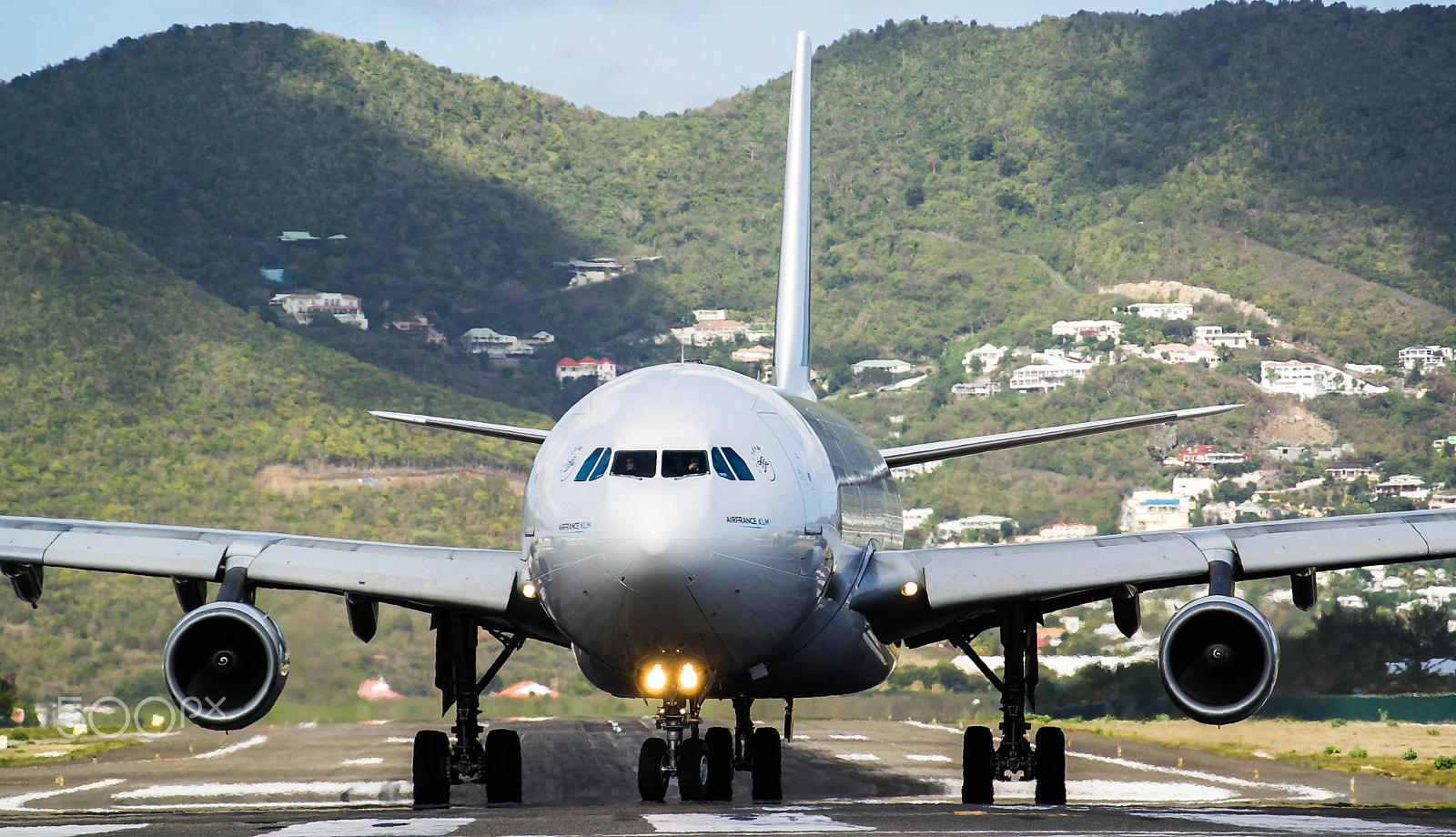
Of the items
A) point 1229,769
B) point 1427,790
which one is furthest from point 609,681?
point 1229,769

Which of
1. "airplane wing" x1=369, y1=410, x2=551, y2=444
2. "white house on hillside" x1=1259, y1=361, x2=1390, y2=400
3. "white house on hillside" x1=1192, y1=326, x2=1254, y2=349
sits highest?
"white house on hillside" x1=1192, y1=326, x2=1254, y2=349

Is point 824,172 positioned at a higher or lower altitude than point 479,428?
higher

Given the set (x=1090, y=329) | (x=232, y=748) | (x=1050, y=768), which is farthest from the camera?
(x=1090, y=329)

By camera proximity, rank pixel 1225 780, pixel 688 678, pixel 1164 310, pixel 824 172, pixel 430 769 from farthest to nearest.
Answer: pixel 824 172 → pixel 1164 310 → pixel 1225 780 → pixel 430 769 → pixel 688 678

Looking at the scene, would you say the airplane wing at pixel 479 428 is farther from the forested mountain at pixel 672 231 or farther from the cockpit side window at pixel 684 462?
the forested mountain at pixel 672 231

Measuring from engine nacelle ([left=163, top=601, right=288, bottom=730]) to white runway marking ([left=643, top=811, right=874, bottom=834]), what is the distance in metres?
4.19

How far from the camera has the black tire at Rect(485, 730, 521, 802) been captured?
1920cm

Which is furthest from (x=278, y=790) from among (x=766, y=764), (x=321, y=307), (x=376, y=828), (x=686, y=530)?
(x=321, y=307)

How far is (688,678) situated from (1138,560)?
16.2 feet

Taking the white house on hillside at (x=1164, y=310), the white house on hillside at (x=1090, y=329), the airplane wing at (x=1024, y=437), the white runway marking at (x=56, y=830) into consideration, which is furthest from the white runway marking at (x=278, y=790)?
the white house on hillside at (x=1164, y=310)

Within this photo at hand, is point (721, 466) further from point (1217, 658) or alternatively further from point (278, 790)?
point (278, 790)

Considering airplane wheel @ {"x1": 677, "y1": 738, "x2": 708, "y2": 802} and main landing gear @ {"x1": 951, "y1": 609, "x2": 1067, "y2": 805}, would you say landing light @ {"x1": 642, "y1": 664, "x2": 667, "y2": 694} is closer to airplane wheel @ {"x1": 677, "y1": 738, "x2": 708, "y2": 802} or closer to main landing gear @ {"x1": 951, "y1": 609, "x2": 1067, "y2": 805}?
airplane wheel @ {"x1": 677, "y1": 738, "x2": 708, "y2": 802}

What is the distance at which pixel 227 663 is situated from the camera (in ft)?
52.4

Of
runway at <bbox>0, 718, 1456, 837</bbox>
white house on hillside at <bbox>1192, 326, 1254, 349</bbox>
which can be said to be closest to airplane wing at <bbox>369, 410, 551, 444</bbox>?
runway at <bbox>0, 718, 1456, 837</bbox>
